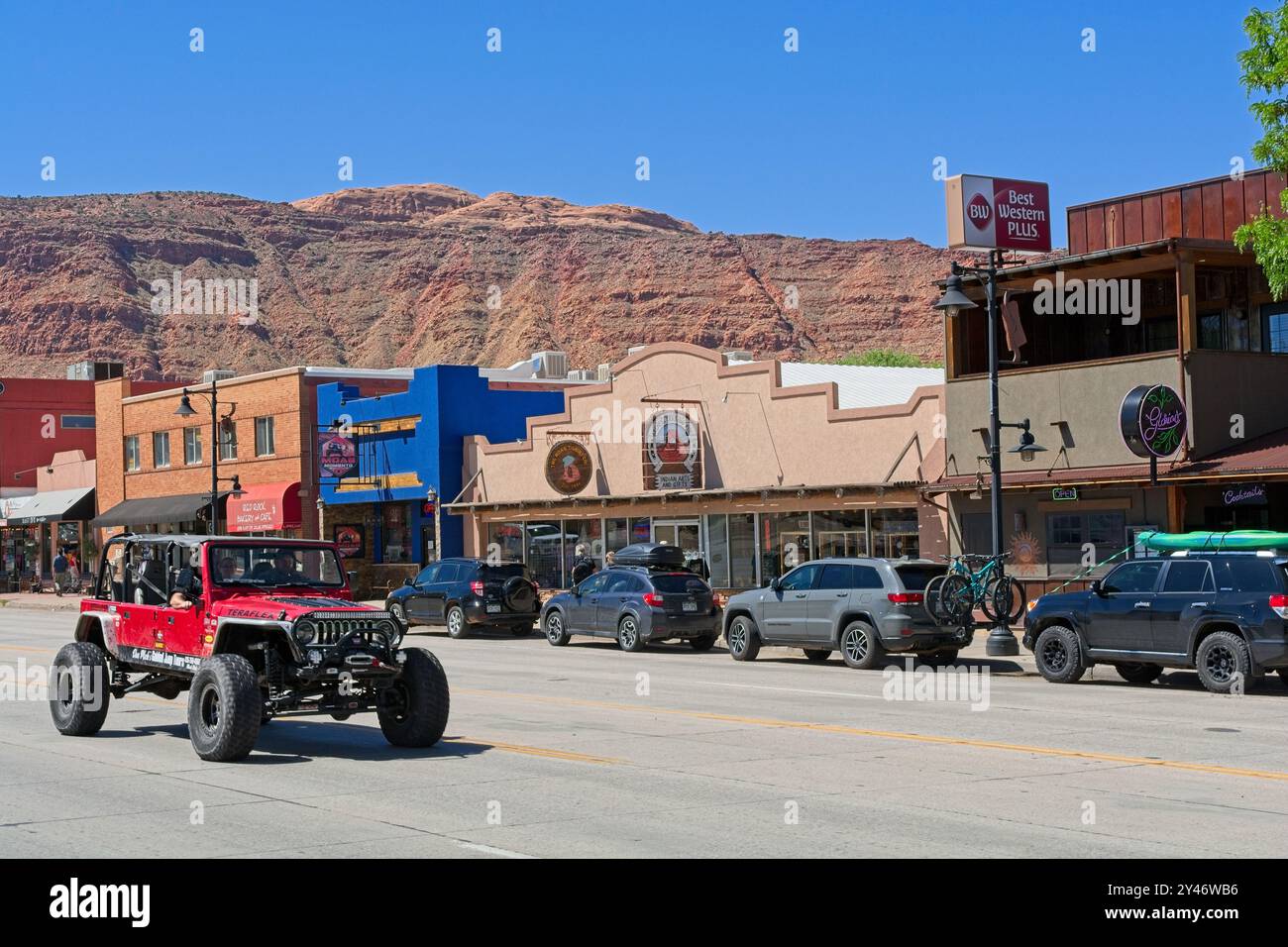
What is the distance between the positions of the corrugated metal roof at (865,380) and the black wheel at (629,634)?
10269mm

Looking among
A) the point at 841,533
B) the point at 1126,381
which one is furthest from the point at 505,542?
the point at 1126,381

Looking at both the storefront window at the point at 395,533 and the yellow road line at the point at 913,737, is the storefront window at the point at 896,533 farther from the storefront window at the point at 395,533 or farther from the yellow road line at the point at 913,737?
the storefront window at the point at 395,533

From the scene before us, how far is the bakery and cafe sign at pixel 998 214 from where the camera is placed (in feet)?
100

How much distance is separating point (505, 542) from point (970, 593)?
2302 centimetres

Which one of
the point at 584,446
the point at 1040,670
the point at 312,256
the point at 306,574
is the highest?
the point at 312,256

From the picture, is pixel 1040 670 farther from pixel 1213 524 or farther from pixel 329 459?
pixel 329 459

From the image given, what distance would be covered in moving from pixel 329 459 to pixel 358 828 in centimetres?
3863

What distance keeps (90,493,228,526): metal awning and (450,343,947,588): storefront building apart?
14.2 meters

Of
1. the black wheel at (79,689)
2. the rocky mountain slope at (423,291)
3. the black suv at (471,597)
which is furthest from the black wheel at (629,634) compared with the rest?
the rocky mountain slope at (423,291)

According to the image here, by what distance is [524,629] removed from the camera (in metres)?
33.9

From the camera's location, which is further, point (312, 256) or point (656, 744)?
point (312, 256)

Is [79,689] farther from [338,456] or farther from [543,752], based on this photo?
[338,456]

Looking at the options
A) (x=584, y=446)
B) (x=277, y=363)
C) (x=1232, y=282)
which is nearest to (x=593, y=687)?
(x=1232, y=282)
